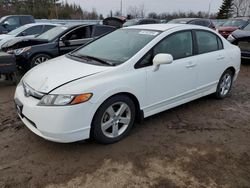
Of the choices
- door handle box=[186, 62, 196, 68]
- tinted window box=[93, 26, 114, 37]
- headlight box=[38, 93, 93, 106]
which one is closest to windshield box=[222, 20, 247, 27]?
tinted window box=[93, 26, 114, 37]

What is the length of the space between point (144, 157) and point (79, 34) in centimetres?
518

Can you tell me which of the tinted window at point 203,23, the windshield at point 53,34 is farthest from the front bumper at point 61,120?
the tinted window at point 203,23

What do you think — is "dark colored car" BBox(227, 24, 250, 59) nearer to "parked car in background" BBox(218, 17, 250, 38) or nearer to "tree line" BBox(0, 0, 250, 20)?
"parked car in background" BBox(218, 17, 250, 38)

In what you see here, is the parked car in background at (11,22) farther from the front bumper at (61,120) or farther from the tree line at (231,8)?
the tree line at (231,8)

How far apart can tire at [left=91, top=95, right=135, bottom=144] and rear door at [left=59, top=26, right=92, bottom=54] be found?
4191mm

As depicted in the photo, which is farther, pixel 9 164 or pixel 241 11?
pixel 241 11

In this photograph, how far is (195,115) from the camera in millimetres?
4043

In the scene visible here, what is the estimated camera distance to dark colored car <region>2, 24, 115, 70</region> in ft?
20.0

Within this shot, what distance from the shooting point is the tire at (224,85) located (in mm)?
4636

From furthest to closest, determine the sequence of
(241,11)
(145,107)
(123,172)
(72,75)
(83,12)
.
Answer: (241,11) → (83,12) → (145,107) → (72,75) → (123,172)

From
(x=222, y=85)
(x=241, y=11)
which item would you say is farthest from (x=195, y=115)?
(x=241, y=11)

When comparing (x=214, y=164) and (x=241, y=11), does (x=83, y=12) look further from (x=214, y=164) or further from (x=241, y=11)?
(x=214, y=164)

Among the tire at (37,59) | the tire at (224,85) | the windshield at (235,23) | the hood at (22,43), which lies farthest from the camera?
the windshield at (235,23)

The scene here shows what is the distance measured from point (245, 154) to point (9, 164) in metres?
2.83
